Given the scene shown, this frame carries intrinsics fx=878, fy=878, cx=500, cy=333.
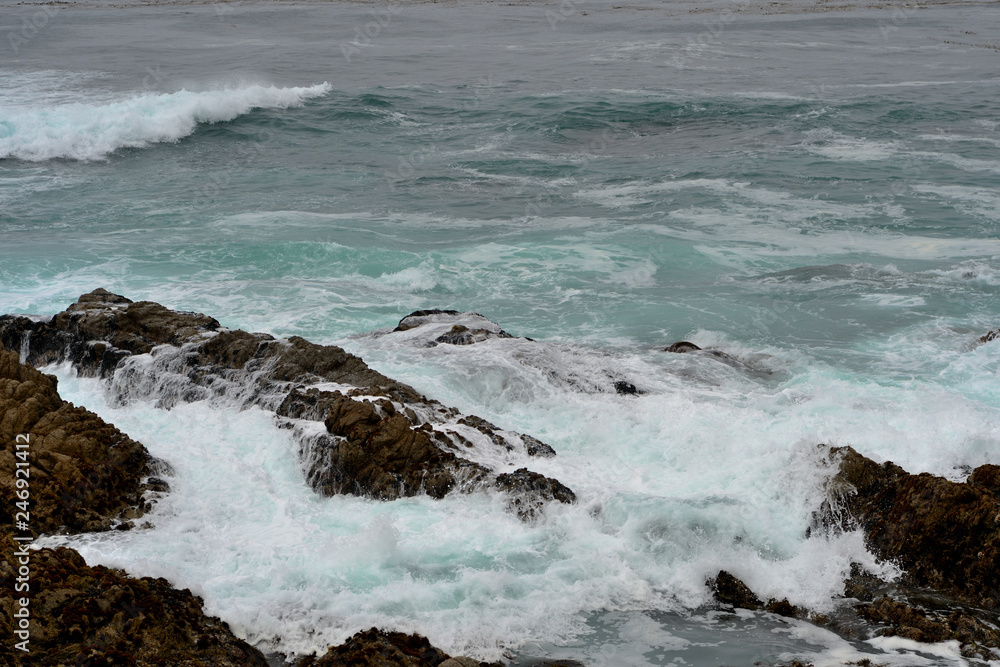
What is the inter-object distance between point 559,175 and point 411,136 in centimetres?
679

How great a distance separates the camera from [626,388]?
11672 millimetres

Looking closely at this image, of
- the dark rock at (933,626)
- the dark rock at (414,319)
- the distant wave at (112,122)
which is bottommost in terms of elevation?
the dark rock at (933,626)

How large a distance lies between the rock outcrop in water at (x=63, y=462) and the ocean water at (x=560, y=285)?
37cm

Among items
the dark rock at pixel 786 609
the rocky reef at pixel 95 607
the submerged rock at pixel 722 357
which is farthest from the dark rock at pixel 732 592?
the submerged rock at pixel 722 357

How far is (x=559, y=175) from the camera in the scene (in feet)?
81.3

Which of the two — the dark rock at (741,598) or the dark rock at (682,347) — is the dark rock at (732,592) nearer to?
the dark rock at (741,598)

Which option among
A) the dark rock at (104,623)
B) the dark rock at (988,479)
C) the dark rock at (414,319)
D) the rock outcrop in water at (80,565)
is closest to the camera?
the dark rock at (104,623)

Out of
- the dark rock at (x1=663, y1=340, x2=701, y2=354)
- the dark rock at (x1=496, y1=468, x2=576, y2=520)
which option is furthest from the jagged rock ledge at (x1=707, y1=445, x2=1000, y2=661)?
the dark rock at (x1=663, y1=340, x2=701, y2=354)

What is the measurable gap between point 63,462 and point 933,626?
7.93 metres

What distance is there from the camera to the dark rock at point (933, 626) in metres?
6.76

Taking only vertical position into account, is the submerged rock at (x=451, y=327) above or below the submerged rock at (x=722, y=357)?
above

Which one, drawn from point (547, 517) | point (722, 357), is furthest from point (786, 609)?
point (722, 357)

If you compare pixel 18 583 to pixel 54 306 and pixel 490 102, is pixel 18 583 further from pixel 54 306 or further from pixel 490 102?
pixel 490 102

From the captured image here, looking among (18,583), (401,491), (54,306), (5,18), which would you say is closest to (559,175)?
(54,306)
